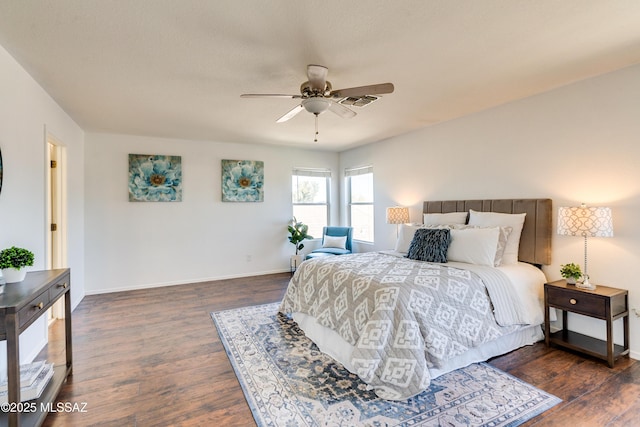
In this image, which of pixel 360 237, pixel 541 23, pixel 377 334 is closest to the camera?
pixel 541 23

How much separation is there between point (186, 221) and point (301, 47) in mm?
3894

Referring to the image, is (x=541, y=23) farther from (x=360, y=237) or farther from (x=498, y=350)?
(x=360, y=237)

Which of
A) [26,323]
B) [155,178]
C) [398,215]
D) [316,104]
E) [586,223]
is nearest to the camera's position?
[26,323]

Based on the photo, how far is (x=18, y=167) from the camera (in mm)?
2432

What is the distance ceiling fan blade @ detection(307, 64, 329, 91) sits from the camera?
229 cm

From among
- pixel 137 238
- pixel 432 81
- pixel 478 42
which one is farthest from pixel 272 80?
pixel 137 238

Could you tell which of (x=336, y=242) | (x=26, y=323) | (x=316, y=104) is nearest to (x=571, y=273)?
(x=316, y=104)

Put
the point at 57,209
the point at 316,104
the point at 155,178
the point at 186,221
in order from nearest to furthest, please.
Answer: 1. the point at 316,104
2. the point at 57,209
3. the point at 155,178
4. the point at 186,221

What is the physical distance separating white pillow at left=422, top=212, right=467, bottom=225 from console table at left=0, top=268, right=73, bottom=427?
3.81 metres

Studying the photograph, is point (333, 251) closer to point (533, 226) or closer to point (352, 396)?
point (533, 226)

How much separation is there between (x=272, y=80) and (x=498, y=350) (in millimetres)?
3095

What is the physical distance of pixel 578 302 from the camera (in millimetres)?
2572

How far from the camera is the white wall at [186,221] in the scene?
463cm

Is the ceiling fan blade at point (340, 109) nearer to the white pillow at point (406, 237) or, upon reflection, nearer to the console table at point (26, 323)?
the white pillow at point (406, 237)
